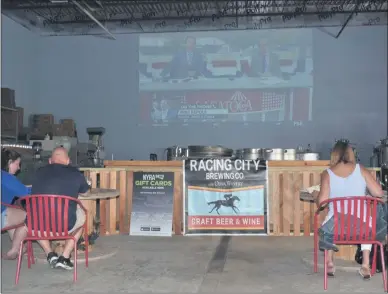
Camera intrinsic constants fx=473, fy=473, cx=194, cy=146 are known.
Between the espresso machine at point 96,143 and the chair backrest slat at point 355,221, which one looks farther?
the espresso machine at point 96,143

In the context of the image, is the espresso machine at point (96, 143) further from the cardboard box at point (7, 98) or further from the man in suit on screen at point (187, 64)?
the man in suit on screen at point (187, 64)

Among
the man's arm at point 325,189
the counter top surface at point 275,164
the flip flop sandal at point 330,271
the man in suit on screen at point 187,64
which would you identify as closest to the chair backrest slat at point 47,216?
the man's arm at point 325,189

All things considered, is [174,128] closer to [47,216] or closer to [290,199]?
[290,199]

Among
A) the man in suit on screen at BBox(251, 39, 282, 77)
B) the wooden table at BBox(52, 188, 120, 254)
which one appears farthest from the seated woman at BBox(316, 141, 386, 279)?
the man in suit on screen at BBox(251, 39, 282, 77)

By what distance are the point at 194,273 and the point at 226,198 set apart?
1.77 metres

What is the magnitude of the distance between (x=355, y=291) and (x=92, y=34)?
9.97 metres

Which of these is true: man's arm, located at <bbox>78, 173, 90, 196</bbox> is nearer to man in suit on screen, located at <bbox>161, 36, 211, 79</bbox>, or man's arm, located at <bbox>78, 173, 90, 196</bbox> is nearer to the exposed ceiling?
the exposed ceiling

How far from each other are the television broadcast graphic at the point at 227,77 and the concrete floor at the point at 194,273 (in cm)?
624

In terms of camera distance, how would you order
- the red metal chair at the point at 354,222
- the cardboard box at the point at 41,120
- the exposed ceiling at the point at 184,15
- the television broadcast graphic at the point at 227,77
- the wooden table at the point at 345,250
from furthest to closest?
1. the television broadcast graphic at the point at 227,77
2. the exposed ceiling at the point at 184,15
3. the cardboard box at the point at 41,120
4. the wooden table at the point at 345,250
5. the red metal chair at the point at 354,222

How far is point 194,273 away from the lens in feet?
12.1

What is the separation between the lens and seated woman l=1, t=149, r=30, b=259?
152 inches

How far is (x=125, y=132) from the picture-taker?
37.2 ft

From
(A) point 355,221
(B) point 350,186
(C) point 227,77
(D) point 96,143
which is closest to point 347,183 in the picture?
(B) point 350,186

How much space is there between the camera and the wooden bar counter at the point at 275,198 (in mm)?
5590
